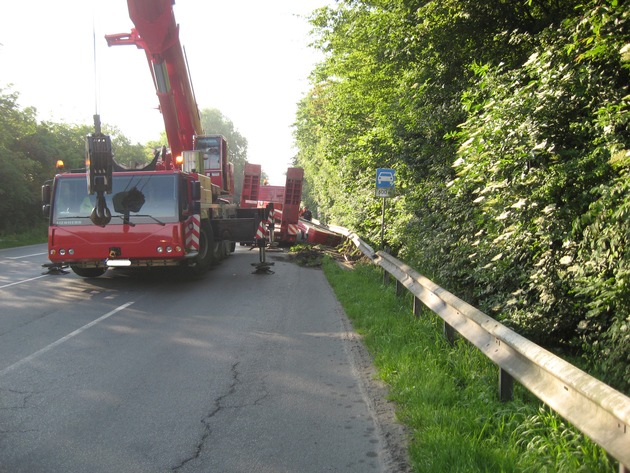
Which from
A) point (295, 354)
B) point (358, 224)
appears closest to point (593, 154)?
point (295, 354)

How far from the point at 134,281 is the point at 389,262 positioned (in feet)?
19.3

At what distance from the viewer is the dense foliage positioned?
441cm

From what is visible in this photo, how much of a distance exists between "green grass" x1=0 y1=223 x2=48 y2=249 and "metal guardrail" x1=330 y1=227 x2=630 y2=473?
77.0ft

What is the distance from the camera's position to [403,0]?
26.3ft

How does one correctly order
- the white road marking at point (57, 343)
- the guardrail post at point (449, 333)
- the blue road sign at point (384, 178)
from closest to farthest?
the white road marking at point (57, 343)
the guardrail post at point (449, 333)
the blue road sign at point (384, 178)

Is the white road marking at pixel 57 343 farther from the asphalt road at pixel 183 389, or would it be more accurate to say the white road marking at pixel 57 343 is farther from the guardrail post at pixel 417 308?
the guardrail post at pixel 417 308

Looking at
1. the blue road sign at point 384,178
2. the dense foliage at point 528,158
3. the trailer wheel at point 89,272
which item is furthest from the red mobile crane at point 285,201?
the dense foliage at point 528,158

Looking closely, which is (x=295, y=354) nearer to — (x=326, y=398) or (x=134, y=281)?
(x=326, y=398)

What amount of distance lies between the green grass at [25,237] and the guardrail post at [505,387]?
2385cm

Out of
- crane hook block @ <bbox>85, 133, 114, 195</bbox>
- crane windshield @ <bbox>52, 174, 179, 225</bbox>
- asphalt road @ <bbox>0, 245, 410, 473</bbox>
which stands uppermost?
crane hook block @ <bbox>85, 133, 114, 195</bbox>

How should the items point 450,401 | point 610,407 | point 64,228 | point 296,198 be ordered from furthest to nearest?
point 296,198
point 64,228
point 450,401
point 610,407

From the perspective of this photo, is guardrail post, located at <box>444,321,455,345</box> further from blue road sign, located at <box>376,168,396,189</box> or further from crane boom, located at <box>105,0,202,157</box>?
crane boom, located at <box>105,0,202,157</box>

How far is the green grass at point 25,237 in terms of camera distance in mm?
24531

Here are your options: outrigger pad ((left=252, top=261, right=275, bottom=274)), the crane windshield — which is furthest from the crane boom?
outrigger pad ((left=252, top=261, right=275, bottom=274))
